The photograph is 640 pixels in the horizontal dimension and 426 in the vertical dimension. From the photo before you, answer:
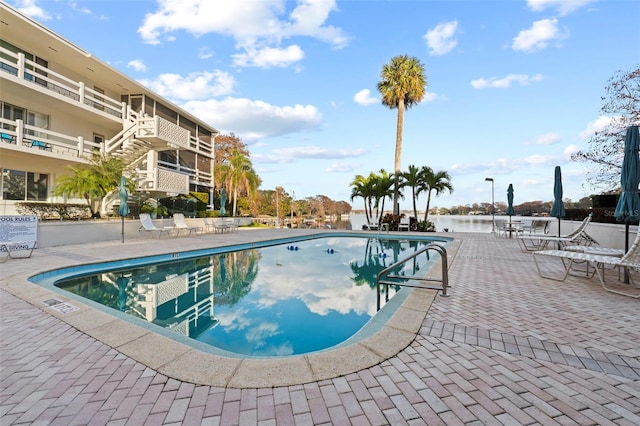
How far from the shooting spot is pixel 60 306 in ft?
13.8

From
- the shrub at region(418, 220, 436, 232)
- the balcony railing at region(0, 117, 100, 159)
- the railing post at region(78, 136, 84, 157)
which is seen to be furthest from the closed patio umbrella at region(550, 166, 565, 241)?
the railing post at region(78, 136, 84, 157)

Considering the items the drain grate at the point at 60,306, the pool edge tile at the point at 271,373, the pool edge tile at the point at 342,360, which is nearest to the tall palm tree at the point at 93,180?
the drain grate at the point at 60,306

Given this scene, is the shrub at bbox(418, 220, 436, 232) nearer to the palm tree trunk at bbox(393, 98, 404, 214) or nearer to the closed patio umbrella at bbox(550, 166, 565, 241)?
the palm tree trunk at bbox(393, 98, 404, 214)

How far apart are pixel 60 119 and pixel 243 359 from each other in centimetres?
1717

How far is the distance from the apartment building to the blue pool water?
833 centimetres

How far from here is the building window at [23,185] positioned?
39.3 feet

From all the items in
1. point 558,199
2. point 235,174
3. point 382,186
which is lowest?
point 558,199

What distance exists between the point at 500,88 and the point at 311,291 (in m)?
15.6

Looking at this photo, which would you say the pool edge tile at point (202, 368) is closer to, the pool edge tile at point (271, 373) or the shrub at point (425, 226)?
the pool edge tile at point (271, 373)

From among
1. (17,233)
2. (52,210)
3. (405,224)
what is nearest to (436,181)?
(405,224)

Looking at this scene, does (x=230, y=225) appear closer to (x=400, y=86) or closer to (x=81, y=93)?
(x=81, y=93)

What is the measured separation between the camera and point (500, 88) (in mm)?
15641

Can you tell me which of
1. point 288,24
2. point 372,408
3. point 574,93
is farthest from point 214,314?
point 574,93

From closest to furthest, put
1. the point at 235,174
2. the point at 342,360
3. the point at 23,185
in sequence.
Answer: the point at 342,360 < the point at 23,185 < the point at 235,174
